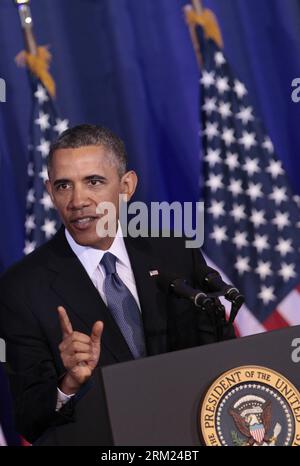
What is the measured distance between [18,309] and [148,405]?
0.88 metres

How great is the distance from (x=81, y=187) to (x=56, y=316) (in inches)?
17.0

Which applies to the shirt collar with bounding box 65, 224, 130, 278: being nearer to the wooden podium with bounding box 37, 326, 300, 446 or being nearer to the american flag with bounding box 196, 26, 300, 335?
the wooden podium with bounding box 37, 326, 300, 446

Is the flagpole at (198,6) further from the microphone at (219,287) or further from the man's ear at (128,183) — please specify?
the microphone at (219,287)

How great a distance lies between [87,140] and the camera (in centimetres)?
238

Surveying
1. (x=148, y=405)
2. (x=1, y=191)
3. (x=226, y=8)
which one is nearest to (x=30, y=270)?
(x=1, y=191)

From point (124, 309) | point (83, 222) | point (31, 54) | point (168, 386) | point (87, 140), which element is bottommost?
point (168, 386)

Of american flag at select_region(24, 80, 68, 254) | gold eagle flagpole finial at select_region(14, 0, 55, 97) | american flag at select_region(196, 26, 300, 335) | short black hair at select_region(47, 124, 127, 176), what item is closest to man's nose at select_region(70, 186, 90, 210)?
short black hair at select_region(47, 124, 127, 176)

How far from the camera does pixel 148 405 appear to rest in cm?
152

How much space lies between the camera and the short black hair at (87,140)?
7.74 feet

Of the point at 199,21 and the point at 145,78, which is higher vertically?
the point at 199,21

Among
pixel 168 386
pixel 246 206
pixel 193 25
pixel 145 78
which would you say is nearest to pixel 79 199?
pixel 168 386

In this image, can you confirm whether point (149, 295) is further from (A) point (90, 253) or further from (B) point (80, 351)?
(B) point (80, 351)

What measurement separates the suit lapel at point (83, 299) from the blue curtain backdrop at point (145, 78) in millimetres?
757
